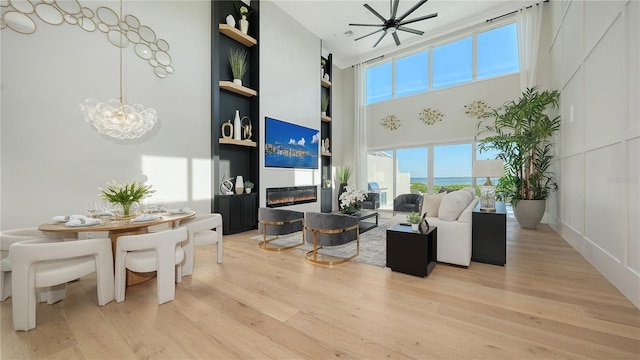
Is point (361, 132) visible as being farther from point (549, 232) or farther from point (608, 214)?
point (608, 214)

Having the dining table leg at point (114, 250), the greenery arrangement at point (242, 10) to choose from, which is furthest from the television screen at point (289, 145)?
the dining table leg at point (114, 250)

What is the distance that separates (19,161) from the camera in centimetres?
279

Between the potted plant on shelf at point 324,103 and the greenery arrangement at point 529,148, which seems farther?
the potted plant on shelf at point 324,103

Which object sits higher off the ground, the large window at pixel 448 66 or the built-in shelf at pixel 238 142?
the large window at pixel 448 66

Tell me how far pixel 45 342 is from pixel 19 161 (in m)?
2.35

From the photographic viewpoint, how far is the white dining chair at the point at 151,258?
212 cm

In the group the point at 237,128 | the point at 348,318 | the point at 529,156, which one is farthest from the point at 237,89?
the point at 529,156

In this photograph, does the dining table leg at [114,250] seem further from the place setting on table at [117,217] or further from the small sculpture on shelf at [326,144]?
the small sculpture on shelf at [326,144]

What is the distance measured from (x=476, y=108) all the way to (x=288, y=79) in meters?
5.03

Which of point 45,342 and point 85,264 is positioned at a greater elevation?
point 85,264

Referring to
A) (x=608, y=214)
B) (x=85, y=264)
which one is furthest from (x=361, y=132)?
(x=85, y=264)

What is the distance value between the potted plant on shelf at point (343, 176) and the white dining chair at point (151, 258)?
6.18m

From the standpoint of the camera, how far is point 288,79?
607cm

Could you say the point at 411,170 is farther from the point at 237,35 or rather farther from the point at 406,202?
the point at 237,35
